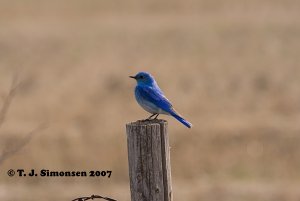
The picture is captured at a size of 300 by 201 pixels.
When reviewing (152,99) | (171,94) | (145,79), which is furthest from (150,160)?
(171,94)

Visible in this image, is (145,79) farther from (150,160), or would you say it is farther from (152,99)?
(150,160)

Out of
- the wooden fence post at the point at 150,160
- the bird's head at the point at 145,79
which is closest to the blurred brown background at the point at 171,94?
the bird's head at the point at 145,79

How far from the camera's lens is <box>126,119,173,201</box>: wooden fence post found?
5523 mm

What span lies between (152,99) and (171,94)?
48.2 ft

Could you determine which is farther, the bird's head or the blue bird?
the bird's head

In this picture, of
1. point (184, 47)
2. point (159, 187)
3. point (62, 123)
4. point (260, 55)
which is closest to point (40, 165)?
point (62, 123)

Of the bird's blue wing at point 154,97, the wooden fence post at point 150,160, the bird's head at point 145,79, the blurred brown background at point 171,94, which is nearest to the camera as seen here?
the wooden fence post at point 150,160

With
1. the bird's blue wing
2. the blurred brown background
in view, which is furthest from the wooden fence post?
the bird's blue wing

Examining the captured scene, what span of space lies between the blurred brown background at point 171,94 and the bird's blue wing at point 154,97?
873 millimetres

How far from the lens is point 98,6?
42.6 metres

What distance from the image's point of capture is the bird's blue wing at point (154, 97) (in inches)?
266

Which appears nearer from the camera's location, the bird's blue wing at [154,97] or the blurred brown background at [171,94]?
the bird's blue wing at [154,97]

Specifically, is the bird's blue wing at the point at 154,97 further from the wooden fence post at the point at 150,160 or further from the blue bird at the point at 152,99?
the wooden fence post at the point at 150,160

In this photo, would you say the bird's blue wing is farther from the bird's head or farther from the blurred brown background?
the blurred brown background
